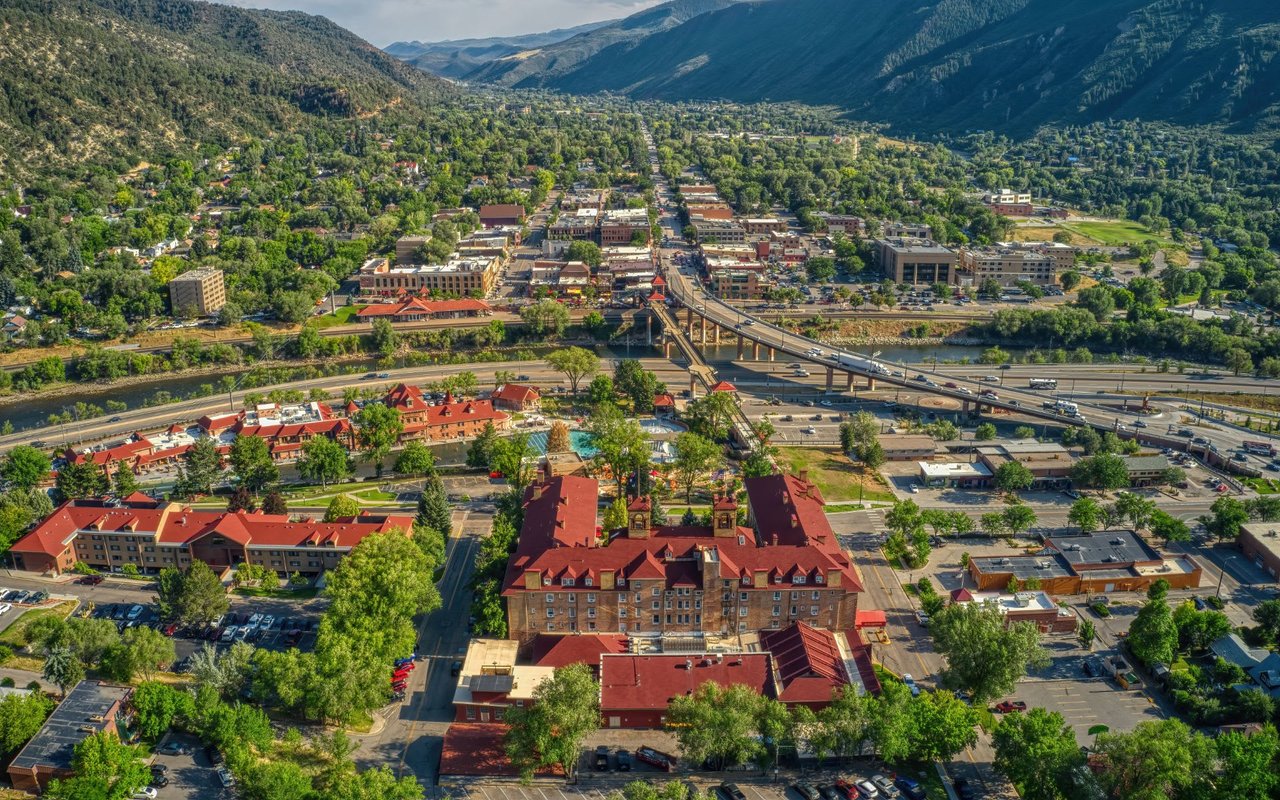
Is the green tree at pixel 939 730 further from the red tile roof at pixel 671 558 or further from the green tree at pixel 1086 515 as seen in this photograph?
the green tree at pixel 1086 515

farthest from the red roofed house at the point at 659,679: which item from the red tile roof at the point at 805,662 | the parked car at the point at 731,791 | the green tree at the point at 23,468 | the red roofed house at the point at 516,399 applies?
the green tree at the point at 23,468

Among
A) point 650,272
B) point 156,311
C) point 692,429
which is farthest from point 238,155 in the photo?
point 692,429

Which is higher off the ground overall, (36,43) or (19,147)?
(36,43)

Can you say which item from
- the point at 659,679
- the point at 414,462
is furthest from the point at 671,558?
the point at 414,462

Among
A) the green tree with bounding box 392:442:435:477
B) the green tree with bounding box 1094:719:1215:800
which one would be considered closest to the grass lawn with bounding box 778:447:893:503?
the green tree with bounding box 392:442:435:477

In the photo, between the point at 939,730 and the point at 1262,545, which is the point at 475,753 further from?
the point at 1262,545

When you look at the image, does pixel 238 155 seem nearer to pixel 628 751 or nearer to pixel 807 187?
pixel 807 187
